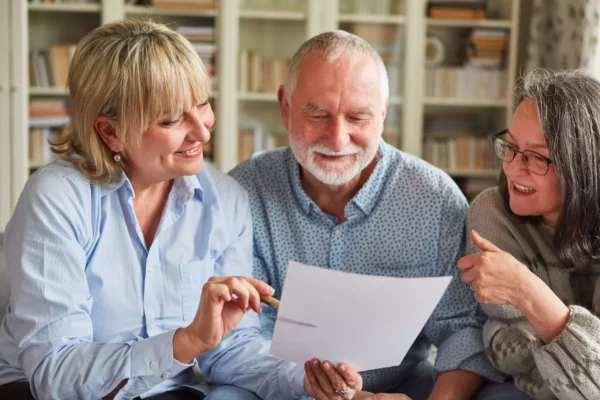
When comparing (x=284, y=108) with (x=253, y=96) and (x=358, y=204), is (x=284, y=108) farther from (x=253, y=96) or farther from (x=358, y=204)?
(x=253, y=96)

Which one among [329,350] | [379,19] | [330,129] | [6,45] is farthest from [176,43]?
[379,19]

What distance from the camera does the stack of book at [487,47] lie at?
14.9 ft

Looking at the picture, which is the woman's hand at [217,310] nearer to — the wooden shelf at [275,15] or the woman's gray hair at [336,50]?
the woman's gray hair at [336,50]

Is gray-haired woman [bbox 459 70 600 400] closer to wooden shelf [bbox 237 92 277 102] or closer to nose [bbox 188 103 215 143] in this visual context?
nose [bbox 188 103 215 143]

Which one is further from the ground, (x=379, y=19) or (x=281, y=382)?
(x=379, y=19)

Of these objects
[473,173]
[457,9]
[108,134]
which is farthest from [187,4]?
[108,134]

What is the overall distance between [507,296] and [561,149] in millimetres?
299

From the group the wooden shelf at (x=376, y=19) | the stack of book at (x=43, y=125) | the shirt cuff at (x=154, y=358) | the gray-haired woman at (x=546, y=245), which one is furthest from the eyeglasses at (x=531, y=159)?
the stack of book at (x=43, y=125)

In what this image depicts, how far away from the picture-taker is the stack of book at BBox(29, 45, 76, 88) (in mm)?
4289

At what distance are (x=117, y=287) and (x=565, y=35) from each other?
3290 millimetres

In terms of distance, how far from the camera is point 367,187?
1.82 metres

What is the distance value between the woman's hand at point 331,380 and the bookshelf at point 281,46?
115 inches

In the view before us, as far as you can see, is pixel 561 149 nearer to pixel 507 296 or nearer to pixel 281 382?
pixel 507 296

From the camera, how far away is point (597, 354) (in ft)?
4.58
